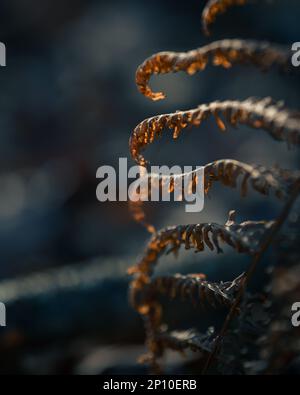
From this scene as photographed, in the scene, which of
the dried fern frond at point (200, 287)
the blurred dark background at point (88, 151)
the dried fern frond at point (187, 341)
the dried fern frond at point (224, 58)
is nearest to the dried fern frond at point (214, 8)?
the dried fern frond at point (224, 58)

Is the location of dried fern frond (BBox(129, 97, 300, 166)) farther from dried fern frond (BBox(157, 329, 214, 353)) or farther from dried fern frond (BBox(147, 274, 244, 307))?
dried fern frond (BBox(157, 329, 214, 353))

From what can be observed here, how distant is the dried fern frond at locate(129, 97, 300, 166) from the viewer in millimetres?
1139

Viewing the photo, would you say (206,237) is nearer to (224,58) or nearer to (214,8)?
(224,58)

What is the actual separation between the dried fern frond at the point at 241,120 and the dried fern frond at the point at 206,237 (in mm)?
198

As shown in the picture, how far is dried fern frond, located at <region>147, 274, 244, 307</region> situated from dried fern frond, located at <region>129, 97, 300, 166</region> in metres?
0.32

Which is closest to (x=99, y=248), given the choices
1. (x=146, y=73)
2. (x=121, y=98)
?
(x=121, y=98)

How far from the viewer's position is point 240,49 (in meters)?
1.39

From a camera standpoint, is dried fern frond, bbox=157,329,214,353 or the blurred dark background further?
the blurred dark background

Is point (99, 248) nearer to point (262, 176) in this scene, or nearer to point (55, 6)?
point (262, 176)

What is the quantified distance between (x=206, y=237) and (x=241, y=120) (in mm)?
276

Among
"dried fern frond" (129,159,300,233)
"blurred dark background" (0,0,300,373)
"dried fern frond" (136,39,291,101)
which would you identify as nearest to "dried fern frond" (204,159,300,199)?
"dried fern frond" (129,159,300,233)

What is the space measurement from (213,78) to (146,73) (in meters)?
5.41

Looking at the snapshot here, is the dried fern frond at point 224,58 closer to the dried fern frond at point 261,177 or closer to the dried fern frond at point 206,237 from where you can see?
the dried fern frond at point 261,177

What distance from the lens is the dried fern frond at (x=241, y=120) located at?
114cm
